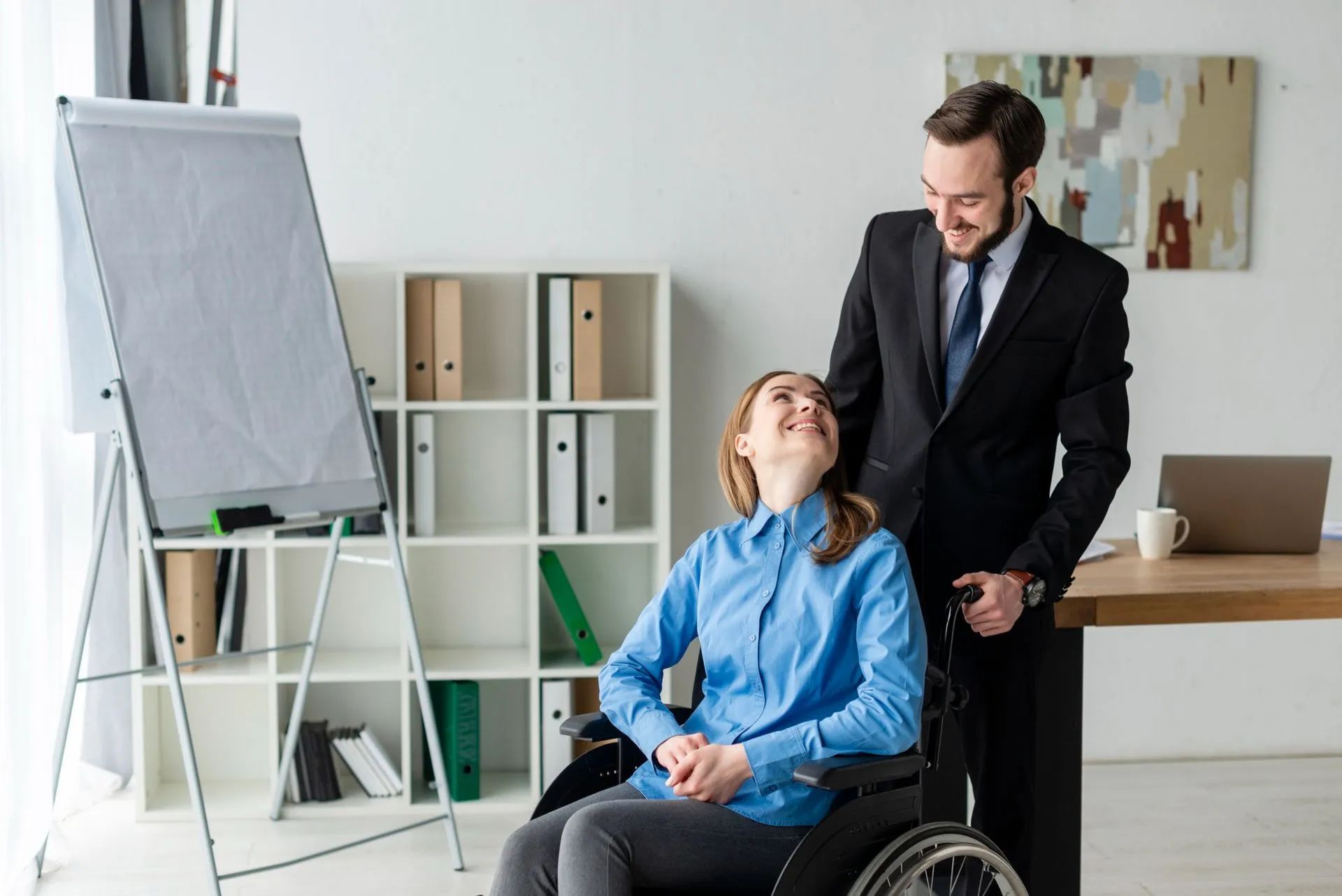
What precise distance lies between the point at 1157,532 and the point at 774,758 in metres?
1.23

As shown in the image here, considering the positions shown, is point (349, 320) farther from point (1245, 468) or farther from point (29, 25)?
point (1245, 468)

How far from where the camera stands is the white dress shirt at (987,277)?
1.90 m

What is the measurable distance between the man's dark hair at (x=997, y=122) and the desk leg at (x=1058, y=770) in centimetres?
80

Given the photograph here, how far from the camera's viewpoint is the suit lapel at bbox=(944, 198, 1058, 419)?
6.06 ft

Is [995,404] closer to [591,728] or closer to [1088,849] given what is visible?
[591,728]

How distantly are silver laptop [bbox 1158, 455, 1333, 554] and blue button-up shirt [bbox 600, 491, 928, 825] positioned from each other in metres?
1.06

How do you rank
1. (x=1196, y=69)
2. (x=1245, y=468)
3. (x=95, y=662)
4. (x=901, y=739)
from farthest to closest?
(x=1196, y=69), (x=95, y=662), (x=1245, y=468), (x=901, y=739)

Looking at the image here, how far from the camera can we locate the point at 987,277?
1906 millimetres

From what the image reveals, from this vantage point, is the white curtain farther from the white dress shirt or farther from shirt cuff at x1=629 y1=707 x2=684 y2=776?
the white dress shirt

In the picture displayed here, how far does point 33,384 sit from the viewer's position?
2670 millimetres

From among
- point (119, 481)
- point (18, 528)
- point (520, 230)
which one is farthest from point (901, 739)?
point (119, 481)

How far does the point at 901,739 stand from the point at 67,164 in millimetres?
1993

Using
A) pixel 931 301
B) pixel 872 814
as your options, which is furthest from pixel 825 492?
pixel 872 814

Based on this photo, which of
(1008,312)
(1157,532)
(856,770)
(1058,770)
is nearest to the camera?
(856,770)
